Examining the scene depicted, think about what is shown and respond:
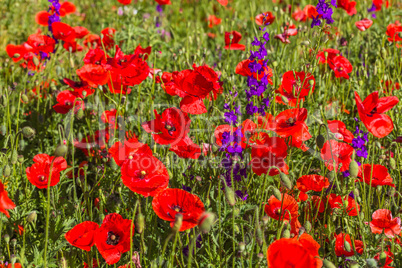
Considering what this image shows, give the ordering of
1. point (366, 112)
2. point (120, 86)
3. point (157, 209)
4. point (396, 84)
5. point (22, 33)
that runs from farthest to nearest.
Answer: point (22, 33) < point (396, 84) < point (120, 86) < point (366, 112) < point (157, 209)

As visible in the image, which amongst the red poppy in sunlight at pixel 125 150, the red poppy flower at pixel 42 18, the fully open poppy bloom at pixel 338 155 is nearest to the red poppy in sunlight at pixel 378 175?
the fully open poppy bloom at pixel 338 155

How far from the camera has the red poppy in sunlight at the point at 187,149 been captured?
1767 millimetres

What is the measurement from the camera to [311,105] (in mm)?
2531

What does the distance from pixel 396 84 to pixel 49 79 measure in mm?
2377

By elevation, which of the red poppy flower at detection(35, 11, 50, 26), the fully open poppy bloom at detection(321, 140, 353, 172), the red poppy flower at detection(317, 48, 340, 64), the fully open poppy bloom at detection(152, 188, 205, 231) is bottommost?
the fully open poppy bloom at detection(152, 188, 205, 231)

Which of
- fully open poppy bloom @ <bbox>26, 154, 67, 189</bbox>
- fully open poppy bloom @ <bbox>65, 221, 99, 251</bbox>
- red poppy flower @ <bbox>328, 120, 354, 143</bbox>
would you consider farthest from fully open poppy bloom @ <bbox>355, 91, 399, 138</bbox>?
fully open poppy bloom @ <bbox>26, 154, 67, 189</bbox>

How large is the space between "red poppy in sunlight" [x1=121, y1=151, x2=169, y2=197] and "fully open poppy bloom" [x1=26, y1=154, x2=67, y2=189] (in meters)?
0.37

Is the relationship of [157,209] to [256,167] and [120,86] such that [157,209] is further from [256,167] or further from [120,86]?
[120,86]

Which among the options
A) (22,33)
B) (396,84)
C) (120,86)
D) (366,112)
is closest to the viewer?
(366,112)

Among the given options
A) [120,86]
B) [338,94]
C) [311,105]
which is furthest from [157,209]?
[338,94]

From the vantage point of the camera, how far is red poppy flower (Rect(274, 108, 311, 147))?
1.59 m

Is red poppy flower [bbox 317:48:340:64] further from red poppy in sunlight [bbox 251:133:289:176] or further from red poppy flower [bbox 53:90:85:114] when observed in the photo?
red poppy flower [bbox 53:90:85:114]

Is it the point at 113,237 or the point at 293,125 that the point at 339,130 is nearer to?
the point at 293,125

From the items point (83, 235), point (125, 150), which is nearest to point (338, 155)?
point (125, 150)
